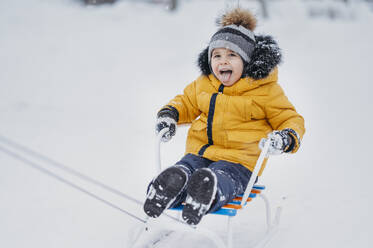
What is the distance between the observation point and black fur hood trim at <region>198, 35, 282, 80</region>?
2.10 m

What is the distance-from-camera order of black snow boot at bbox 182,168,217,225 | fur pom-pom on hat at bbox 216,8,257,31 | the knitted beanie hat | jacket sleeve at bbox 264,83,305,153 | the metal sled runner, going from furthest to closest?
1. fur pom-pom on hat at bbox 216,8,257,31
2. the knitted beanie hat
3. jacket sleeve at bbox 264,83,305,153
4. the metal sled runner
5. black snow boot at bbox 182,168,217,225

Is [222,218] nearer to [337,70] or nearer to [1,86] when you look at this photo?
[1,86]

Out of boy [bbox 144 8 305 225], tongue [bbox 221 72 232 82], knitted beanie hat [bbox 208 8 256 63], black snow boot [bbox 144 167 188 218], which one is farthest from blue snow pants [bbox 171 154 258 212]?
knitted beanie hat [bbox 208 8 256 63]

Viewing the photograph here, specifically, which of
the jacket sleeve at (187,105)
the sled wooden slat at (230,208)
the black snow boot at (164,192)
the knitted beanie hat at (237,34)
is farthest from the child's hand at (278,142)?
the jacket sleeve at (187,105)

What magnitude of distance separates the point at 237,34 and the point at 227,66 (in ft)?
0.70

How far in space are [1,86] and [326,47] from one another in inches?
226

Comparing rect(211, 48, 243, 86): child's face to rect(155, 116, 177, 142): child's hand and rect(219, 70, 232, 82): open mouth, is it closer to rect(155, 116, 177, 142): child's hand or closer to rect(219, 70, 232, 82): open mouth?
rect(219, 70, 232, 82): open mouth

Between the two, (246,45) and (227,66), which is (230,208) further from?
(246,45)

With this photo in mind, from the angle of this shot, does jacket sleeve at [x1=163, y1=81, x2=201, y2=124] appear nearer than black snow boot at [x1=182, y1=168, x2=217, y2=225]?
No

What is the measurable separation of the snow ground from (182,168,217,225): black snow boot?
Answer: 27.2 inches

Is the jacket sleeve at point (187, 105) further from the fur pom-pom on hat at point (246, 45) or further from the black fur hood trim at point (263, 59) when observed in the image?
the black fur hood trim at point (263, 59)

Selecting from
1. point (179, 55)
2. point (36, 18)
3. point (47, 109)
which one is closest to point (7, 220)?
point (47, 109)

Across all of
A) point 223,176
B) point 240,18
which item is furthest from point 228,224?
point 240,18

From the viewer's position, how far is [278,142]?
1813 millimetres
